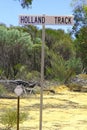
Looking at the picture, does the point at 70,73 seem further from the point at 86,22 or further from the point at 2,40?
the point at 86,22

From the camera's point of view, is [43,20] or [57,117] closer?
[43,20]

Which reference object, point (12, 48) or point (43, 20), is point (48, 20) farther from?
point (12, 48)

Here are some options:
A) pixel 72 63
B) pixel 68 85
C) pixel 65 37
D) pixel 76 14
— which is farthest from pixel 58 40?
pixel 76 14

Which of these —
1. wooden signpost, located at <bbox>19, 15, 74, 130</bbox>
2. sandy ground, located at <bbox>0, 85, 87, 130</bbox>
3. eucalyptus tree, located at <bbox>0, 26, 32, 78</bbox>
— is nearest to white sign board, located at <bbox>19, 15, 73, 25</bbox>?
wooden signpost, located at <bbox>19, 15, 74, 130</bbox>

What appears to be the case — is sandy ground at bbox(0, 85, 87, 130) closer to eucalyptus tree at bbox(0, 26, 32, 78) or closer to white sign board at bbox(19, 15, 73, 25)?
white sign board at bbox(19, 15, 73, 25)

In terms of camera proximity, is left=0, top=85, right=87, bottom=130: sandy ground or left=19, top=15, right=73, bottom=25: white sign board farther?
left=0, top=85, right=87, bottom=130: sandy ground

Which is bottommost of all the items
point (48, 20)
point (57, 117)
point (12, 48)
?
point (12, 48)

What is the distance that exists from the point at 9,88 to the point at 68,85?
713 cm

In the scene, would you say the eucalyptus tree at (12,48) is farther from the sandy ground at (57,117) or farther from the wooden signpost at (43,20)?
the wooden signpost at (43,20)

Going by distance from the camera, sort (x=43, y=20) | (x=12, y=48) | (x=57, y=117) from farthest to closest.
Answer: (x=12, y=48) → (x=57, y=117) → (x=43, y=20)

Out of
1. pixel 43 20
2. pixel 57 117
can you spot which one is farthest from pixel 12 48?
pixel 43 20

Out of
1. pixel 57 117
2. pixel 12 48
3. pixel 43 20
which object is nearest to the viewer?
A: pixel 43 20

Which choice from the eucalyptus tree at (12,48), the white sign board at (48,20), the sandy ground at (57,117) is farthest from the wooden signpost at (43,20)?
the eucalyptus tree at (12,48)

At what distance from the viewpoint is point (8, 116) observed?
1057cm
